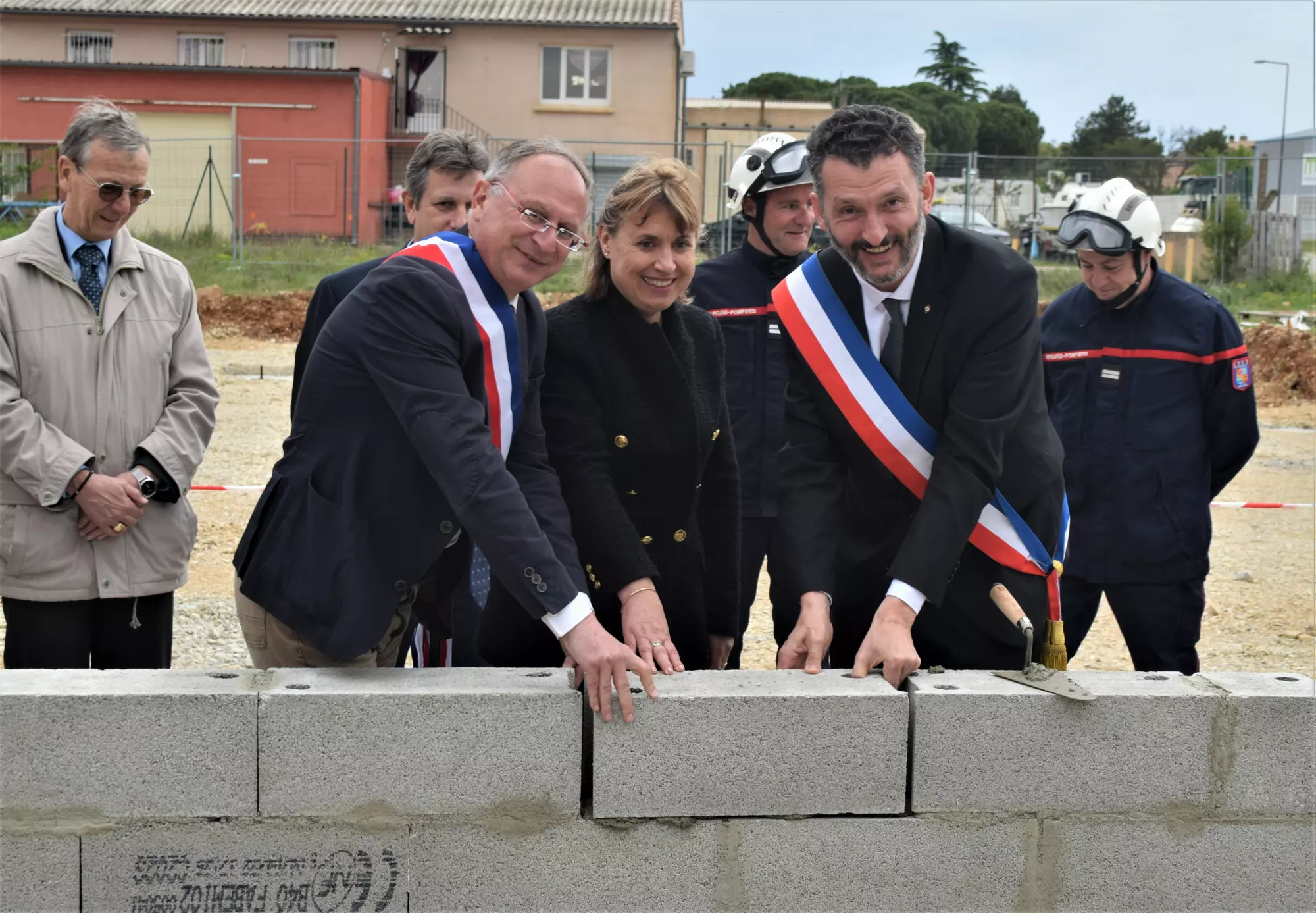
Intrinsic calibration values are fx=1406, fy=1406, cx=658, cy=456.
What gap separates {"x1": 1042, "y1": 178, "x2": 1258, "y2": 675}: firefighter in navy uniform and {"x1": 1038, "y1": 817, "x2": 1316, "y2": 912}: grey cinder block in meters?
1.68

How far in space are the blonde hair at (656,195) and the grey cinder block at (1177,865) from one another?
5.59ft

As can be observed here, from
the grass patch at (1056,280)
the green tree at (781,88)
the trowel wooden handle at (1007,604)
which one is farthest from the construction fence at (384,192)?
the green tree at (781,88)

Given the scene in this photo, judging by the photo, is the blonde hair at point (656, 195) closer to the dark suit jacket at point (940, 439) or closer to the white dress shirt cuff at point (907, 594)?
the dark suit jacket at point (940, 439)

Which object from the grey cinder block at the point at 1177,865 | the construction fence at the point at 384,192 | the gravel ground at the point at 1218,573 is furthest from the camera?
the construction fence at the point at 384,192

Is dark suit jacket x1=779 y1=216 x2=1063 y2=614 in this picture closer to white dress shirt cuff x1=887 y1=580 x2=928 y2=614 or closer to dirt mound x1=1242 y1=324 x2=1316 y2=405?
white dress shirt cuff x1=887 y1=580 x2=928 y2=614

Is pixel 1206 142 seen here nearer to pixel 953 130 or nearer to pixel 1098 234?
pixel 953 130

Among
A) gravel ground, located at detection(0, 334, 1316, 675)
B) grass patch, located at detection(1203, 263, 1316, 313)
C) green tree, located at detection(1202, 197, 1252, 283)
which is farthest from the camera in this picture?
green tree, located at detection(1202, 197, 1252, 283)

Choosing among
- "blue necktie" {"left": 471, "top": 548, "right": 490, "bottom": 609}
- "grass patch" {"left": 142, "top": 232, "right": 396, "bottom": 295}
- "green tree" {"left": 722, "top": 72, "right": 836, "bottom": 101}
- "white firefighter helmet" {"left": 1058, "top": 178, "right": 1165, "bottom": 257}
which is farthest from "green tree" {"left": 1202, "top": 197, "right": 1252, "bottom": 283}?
"green tree" {"left": 722, "top": 72, "right": 836, "bottom": 101}

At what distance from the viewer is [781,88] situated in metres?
73.4

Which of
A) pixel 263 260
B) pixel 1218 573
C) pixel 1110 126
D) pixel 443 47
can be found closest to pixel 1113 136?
pixel 1110 126

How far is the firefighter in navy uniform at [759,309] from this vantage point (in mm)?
5015

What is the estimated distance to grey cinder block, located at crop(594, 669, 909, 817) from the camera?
3.16 metres

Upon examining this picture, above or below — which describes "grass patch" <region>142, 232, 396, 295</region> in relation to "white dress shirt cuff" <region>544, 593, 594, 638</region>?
above

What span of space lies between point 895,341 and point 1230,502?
8.29 m
